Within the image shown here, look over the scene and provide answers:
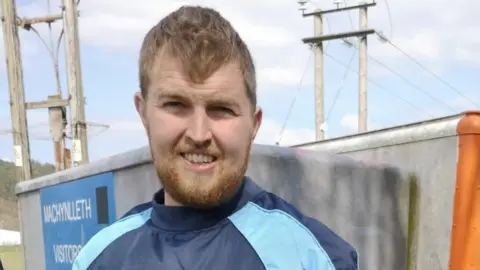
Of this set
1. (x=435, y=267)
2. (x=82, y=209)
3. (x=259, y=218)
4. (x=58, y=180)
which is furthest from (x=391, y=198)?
(x=58, y=180)

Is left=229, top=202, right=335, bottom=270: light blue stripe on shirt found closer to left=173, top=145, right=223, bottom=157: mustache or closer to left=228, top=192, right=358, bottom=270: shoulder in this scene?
left=228, top=192, right=358, bottom=270: shoulder

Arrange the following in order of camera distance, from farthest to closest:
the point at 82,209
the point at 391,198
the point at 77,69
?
the point at 77,69
the point at 82,209
the point at 391,198

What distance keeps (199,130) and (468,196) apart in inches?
61.2

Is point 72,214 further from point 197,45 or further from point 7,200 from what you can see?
point 7,200

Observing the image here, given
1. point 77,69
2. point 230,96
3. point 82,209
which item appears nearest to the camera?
point 230,96

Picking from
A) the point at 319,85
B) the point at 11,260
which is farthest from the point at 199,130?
the point at 319,85

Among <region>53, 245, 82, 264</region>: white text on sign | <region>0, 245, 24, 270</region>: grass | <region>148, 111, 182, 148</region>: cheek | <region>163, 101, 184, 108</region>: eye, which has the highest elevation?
<region>163, 101, 184, 108</region>: eye

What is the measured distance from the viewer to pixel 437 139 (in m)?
2.94

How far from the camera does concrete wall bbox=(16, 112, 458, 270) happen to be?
2979 millimetres

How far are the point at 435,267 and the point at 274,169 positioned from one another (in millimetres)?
803

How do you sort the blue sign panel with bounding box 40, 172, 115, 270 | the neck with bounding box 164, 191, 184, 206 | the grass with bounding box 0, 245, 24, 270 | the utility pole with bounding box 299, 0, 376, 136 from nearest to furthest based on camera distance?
the neck with bounding box 164, 191, 184, 206 → the blue sign panel with bounding box 40, 172, 115, 270 → the grass with bounding box 0, 245, 24, 270 → the utility pole with bounding box 299, 0, 376, 136

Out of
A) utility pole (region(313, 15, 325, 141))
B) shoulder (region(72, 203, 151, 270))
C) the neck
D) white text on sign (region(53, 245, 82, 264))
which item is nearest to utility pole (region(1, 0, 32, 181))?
white text on sign (region(53, 245, 82, 264))

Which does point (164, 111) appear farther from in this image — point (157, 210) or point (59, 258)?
point (59, 258)

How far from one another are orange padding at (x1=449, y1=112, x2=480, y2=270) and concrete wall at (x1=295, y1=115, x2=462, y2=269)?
0.16ft
